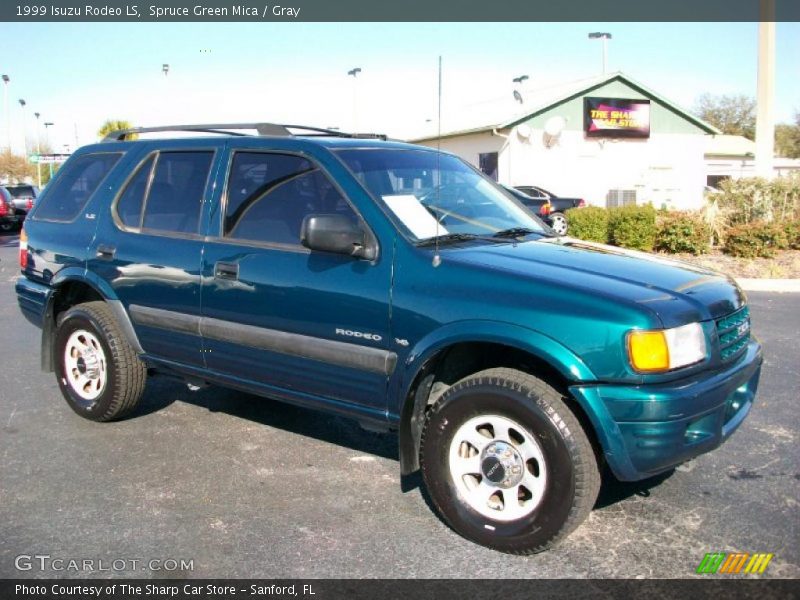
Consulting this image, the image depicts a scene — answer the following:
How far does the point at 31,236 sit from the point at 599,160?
27.4 m

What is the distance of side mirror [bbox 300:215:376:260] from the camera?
3.60 meters

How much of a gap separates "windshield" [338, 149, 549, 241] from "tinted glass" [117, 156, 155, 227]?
1558 millimetres

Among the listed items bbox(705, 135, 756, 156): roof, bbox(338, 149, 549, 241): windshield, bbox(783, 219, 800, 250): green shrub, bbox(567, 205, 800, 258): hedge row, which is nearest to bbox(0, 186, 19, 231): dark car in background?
bbox(567, 205, 800, 258): hedge row

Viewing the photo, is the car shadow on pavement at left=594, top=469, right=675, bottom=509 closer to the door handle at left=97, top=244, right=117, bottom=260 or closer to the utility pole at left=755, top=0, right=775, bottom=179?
the door handle at left=97, top=244, right=117, bottom=260

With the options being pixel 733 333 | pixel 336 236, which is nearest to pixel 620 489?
pixel 733 333

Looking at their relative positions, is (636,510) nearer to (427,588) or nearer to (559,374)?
(559,374)

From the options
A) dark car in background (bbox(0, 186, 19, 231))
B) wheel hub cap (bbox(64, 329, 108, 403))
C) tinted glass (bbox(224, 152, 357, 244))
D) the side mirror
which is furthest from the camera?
dark car in background (bbox(0, 186, 19, 231))

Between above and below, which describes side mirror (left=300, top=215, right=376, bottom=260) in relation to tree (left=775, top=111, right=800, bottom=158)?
below

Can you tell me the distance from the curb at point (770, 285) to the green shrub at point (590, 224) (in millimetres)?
3399

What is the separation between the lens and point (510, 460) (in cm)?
329

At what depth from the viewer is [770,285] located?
36.6 ft

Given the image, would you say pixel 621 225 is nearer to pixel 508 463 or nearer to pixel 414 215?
pixel 414 215

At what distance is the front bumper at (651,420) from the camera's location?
303cm

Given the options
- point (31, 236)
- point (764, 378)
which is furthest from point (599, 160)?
point (31, 236)
